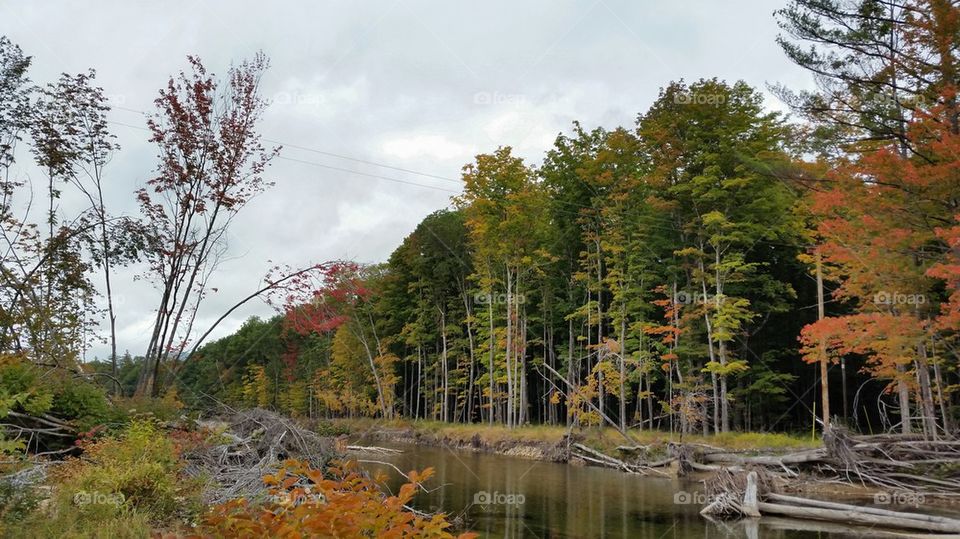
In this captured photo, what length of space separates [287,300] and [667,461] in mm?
12943

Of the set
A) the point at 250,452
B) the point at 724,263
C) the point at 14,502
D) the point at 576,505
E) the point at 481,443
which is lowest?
the point at 481,443

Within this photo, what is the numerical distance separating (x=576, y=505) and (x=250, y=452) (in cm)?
654

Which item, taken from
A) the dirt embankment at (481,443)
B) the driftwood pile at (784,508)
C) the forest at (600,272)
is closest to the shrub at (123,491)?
the forest at (600,272)

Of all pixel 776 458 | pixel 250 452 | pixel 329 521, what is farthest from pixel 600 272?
pixel 329 521

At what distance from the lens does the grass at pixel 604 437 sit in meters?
19.3

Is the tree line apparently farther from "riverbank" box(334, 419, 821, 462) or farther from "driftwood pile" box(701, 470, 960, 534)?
"driftwood pile" box(701, 470, 960, 534)

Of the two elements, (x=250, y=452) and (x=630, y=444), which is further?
(x=630, y=444)

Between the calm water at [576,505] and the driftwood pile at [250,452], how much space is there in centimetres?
245

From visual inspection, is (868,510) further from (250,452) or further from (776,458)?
(250,452)

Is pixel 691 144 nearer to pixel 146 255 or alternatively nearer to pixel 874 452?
pixel 874 452

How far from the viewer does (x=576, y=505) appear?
12812mm

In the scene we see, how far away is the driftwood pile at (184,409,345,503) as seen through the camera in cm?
859

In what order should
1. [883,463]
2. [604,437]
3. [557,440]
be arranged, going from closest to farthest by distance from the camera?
[883,463]
[604,437]
[557,440]

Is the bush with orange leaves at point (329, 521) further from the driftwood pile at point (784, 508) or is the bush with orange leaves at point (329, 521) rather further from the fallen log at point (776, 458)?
the fallen log at point (776, 458)
